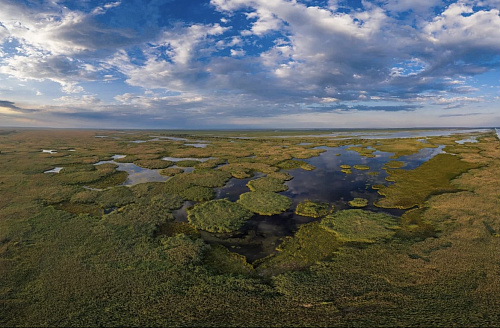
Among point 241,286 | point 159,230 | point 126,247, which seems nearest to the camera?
point 241,286

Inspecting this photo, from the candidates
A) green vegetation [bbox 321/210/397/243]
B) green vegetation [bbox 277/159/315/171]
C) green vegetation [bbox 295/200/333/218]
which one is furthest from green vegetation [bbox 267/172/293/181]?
green vegetation [bbox 321/210/397/243]

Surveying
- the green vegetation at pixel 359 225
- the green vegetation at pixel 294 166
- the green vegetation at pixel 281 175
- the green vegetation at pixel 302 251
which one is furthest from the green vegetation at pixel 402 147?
the green vegetation at pixel 302 251

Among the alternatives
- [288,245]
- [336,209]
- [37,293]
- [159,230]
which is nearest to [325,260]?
[288,245]

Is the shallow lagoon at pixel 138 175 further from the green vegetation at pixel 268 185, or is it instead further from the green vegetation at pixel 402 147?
the green vegetation at pixel 402 147

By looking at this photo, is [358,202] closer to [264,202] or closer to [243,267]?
[264,202]

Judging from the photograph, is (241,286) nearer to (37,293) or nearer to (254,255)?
(254,255)

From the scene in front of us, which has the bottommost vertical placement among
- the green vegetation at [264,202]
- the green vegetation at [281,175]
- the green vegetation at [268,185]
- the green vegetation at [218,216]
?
the green vegetation at [218,216]

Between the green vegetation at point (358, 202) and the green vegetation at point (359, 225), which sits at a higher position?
the green vegetation at point (358, 202)
